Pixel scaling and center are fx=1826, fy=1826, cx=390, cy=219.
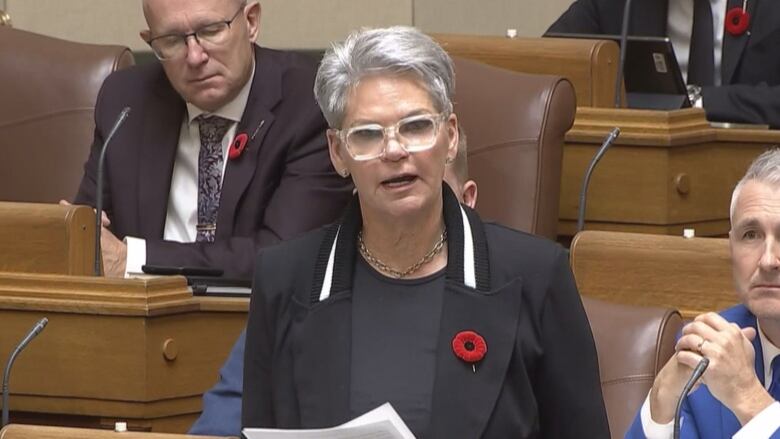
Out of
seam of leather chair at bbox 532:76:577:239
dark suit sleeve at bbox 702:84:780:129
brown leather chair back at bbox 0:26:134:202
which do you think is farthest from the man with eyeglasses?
dark suit sleeve at bbox 702:84:780:129

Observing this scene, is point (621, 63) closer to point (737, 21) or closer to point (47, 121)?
point (737, 21)

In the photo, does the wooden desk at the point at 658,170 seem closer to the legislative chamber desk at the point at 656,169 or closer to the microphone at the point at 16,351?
the legislative chamber desk at the point at 656,169

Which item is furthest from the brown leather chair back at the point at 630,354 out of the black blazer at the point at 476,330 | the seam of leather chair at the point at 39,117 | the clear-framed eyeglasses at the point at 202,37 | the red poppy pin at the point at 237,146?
the seam of leather chair at the point at 39,117

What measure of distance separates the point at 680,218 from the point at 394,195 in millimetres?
1269

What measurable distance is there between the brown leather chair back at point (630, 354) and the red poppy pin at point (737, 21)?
1347 mm

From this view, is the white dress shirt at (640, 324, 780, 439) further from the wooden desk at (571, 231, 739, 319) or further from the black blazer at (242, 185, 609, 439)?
the wooden desk at (571, 231, 739, 319)

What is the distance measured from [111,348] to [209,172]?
0.55 meters

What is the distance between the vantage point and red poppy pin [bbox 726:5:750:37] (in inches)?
143

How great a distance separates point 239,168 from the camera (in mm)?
3131

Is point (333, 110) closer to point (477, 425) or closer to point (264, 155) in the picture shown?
point (477, 425)

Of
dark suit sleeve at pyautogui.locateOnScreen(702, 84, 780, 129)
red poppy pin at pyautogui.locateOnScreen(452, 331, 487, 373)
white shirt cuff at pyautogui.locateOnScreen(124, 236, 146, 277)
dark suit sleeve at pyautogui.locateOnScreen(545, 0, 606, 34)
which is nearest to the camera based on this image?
red poppy pin at pyautogui.locateOnScreen(452, 331, 487, 373)

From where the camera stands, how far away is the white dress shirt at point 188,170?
3.20 m

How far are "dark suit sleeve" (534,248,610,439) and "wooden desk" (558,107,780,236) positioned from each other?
1.20m

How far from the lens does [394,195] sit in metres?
1.98
